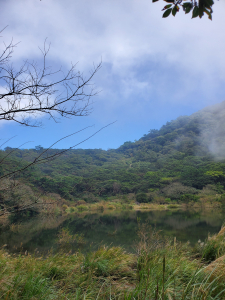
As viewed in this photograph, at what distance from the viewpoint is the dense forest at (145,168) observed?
241 centimetres

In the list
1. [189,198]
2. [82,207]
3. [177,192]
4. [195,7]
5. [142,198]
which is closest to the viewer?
[195,7]

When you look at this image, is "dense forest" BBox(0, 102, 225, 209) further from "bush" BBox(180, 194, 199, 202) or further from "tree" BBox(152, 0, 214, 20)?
"tree" BBox(152, 0, 214, 20)

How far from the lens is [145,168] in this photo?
51.3 metres

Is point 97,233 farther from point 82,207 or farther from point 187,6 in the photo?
point 82,207

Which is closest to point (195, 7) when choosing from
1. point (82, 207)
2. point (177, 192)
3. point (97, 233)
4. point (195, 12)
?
point (195, 12)

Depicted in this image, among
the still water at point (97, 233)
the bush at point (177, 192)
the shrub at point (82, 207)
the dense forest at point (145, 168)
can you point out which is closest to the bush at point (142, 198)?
the dense forest at point (145, 168)

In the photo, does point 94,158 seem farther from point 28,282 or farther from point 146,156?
point 28,282

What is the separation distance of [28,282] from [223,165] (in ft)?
133

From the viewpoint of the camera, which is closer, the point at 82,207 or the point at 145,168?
the point at 82,207

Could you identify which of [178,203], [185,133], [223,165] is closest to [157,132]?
[185,133]

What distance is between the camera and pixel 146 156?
6675 centimetres

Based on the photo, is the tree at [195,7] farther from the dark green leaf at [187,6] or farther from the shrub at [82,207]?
the shrub at [82,207]

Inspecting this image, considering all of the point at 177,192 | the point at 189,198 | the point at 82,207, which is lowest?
the point at 189,198

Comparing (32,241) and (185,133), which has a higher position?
(185,133)
